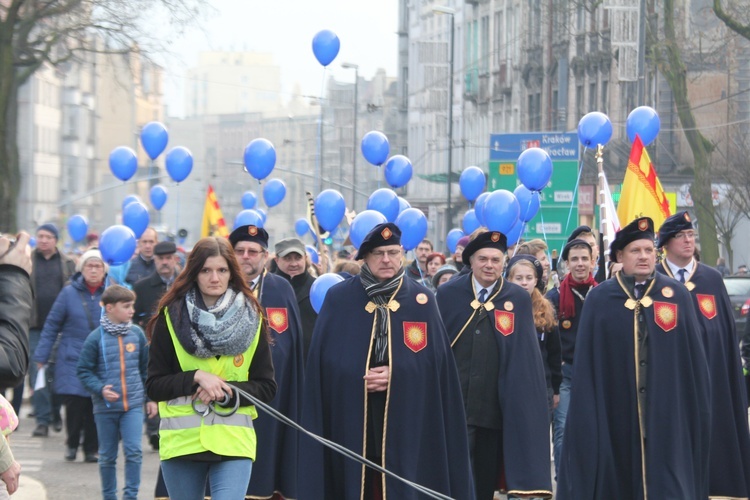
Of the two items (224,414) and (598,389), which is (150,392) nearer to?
(224,414)

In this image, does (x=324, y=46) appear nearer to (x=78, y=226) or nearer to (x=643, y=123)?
(x=643, y=123)

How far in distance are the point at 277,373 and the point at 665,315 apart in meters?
2.40

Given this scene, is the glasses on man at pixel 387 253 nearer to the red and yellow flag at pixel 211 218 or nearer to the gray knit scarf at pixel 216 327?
the gray knit scarf at pixel 216 327

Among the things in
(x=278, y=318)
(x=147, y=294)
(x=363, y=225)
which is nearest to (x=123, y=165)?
(x=147, y=294)

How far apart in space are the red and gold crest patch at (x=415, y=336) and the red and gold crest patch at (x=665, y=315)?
131 cm

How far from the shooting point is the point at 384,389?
810cm

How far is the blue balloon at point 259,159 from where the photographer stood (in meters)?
18.0

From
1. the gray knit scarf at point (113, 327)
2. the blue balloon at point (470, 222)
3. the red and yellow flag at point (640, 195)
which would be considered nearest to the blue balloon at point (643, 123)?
the red and yellow flag at point (640, 195)

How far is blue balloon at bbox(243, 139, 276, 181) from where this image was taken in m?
18.0

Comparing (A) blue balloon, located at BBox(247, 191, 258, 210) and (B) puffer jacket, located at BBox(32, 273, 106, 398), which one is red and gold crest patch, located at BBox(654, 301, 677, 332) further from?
(A) blue balloon, located at BBox(247, 191, 258, 210)

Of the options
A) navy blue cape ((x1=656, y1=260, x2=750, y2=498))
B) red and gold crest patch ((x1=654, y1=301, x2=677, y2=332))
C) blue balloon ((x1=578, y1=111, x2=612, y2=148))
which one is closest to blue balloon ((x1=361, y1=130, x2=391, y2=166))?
blue balloon ((x1=578, y1=111, x2=612, y2=148))

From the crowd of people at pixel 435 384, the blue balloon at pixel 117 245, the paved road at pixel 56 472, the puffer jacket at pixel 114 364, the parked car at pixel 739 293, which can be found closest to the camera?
the crowd of people at pixel 435 384

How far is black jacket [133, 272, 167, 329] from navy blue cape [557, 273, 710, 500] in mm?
6120

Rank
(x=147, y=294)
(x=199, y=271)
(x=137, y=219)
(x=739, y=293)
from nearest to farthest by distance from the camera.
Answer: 1. (x=199, y=271)
2. (x=147, y=294)
3. (x=137, y=219)
4. (x=739, y=293)
